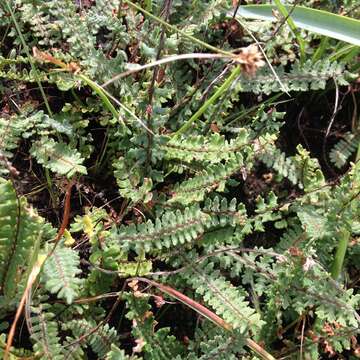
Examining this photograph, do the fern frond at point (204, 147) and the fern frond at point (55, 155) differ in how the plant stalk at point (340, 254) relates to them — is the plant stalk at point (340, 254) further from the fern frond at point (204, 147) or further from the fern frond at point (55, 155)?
the fern frond at point (55, 155)

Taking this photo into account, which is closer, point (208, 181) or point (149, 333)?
point (149, 333)

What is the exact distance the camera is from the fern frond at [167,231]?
1.84 metres

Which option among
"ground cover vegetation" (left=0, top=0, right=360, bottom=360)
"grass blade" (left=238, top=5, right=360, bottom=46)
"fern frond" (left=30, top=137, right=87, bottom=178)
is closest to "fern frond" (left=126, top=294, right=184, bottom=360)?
"ground cover vegetation" (left=0, top=0, right=360, bottom=360)

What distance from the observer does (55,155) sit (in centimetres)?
196

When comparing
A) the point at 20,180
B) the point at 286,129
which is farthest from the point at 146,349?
the point at 286,129

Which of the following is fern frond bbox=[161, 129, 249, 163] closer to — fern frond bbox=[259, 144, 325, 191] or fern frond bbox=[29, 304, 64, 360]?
fern frond bbox=[259, 144, 325, 191]

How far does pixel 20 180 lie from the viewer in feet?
6.99

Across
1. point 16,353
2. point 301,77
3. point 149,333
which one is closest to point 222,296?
point 149,333

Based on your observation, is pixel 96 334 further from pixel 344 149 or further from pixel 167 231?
pixel 344 149

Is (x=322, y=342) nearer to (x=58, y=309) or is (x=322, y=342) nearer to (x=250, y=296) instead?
(x=250, y=296)

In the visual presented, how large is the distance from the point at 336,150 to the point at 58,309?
131 cm

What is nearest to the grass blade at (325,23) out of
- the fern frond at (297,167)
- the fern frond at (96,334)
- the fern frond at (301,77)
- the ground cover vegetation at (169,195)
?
the ground cover vegetation at (169,195)

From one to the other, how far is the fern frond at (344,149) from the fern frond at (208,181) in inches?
24.8

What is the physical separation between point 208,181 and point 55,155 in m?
0.52
